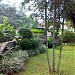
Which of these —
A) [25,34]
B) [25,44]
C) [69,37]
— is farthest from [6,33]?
[69,37]

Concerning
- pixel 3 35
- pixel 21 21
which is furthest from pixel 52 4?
pixel 21 21

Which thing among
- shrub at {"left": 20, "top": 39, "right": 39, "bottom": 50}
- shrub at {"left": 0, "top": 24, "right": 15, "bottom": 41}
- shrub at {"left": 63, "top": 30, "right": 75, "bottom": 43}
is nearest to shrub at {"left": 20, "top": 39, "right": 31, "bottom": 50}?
shrub at {"left": 20, "top": 39, "right": 39, "bottom": 50}

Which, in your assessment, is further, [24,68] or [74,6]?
[24,68]

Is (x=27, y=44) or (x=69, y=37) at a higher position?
(x=27, y=44)

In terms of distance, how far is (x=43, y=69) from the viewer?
5.94 meters

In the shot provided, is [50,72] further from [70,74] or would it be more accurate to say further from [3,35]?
[3,35]

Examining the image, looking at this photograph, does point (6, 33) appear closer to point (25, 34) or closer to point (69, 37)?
point (25, 34)

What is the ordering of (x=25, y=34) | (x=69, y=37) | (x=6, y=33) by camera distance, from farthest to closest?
(x=69, y=37) < (x=6, y=33) < (x=25, y=34)

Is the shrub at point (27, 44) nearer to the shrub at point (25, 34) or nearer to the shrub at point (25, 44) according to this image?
the shrub at point (25, 44)

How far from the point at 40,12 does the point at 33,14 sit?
25 cm

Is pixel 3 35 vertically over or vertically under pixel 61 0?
under

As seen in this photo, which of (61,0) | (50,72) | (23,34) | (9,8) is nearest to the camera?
(61,0)

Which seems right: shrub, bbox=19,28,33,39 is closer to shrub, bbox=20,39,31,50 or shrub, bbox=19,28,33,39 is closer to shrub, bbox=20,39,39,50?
shrub, bbox=20,39,39,50

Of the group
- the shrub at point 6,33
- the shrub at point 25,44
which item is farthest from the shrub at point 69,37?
the shrub at point 25,44
